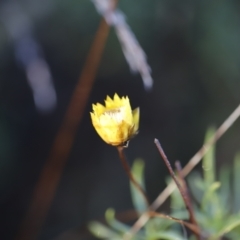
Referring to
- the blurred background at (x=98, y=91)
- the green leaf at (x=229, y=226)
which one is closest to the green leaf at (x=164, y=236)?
the green leaf at (x=229, y=226)

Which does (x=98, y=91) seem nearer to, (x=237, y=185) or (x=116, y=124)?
(x=237, y=185)

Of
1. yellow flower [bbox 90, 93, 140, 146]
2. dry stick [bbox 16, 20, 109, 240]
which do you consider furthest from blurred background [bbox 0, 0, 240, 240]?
yellow flower [bbox 90, 93, 140, 146]

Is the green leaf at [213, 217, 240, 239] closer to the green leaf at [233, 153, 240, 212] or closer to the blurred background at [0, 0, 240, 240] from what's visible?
Result: the green leaf at [233, 153, 240, 212]

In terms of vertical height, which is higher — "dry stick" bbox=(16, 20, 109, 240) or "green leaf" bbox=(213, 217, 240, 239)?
"dry stick" bbox=(16, 20, 109, 240)

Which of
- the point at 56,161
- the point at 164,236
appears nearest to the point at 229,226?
the point at 164,236

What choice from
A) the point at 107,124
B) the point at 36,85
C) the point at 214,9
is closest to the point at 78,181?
the point at 36,85
